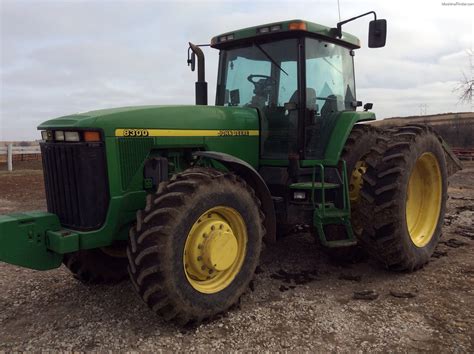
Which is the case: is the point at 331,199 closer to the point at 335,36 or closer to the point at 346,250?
the point at 346,250

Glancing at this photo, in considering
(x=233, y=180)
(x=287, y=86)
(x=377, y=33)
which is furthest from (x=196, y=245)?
(x=377, y=33)

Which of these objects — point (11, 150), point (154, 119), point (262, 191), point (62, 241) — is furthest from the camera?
point (11, 150)

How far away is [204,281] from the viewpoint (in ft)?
12.6

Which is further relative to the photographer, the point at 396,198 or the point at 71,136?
the point at 396,198

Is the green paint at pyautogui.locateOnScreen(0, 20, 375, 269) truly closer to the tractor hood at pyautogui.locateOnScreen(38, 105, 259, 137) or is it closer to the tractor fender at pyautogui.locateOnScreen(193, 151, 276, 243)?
the tractor hood at pyautogui.locateOnScreen(38, 105, 259, 137)

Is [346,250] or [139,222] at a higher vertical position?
[139,222]

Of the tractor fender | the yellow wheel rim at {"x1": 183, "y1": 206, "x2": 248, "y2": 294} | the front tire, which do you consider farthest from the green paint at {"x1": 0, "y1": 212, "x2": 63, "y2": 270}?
the tractor fender

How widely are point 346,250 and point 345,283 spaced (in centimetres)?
63

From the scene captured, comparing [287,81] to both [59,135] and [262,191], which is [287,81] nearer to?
[262,191]

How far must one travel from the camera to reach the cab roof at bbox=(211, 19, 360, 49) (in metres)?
4.78

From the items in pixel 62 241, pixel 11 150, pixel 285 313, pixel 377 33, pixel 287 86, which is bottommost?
pixel 285 313

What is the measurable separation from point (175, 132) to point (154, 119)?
235 mm

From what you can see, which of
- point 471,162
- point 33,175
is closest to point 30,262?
point 33,175

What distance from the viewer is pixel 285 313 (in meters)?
3.92
